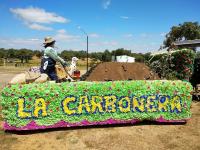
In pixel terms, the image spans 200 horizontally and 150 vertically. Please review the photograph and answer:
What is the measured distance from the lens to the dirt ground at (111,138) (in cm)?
562

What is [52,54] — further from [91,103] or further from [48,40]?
[91,103]

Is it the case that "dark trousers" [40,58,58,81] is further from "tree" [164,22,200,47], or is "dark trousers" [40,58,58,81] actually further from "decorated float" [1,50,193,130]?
"tree" [164,22,200,47]

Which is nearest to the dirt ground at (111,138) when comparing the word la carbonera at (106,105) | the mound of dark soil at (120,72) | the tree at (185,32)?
the word la carbonera at (106,105)

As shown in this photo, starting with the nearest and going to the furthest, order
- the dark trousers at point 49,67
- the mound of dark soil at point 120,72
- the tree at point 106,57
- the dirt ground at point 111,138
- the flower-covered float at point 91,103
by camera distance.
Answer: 1. the dirt ground at point 111,138
2. the flower-covered float at point 91,103
3. the dark trousers at point 49,67
4. the mound of dark soil at point 120,72
5. the tree at point 106,57

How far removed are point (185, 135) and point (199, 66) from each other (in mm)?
5004

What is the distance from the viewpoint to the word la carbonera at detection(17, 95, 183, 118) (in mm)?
6368

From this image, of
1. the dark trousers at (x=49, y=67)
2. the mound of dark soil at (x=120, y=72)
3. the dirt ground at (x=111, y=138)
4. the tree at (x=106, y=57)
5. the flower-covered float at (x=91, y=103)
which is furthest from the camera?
the tree at (x=106, y=57)

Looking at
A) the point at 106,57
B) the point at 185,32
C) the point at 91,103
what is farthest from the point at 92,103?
the point at 185,32

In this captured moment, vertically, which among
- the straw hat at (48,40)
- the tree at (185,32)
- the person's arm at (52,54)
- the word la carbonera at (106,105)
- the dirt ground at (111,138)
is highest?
the tree at (185,32)

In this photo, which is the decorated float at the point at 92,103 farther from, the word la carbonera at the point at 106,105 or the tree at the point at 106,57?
the tree at the point at 106,57

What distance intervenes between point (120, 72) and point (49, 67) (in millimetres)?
2482

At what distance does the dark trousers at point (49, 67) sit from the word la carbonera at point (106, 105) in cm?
142

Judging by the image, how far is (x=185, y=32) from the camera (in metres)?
55.5

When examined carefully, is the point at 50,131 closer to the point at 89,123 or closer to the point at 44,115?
the point at 44,115
